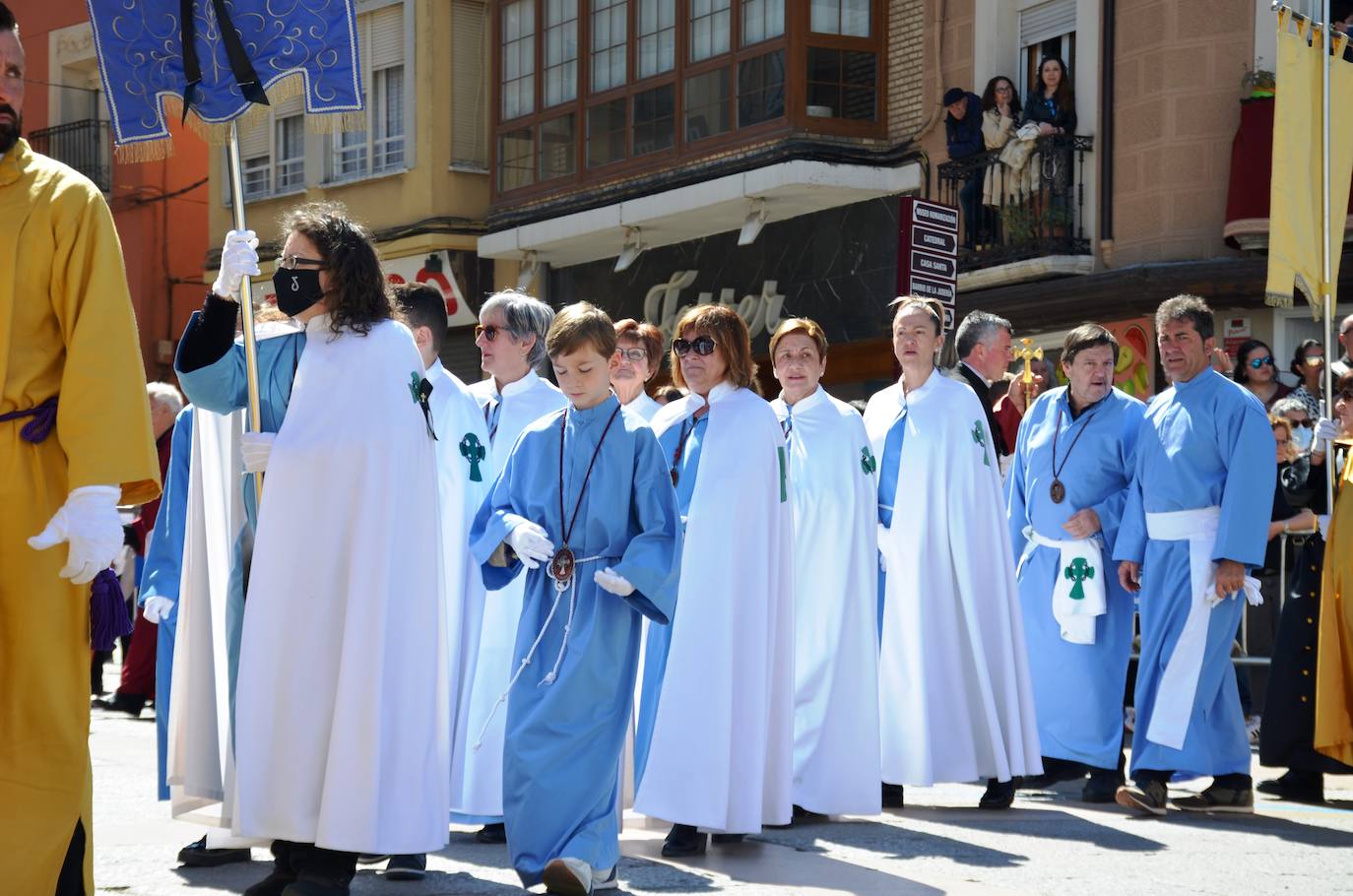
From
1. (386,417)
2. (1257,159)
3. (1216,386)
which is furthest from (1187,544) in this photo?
(1257,159)

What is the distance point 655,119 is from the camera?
72.9 ft

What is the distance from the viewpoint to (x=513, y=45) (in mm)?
24312

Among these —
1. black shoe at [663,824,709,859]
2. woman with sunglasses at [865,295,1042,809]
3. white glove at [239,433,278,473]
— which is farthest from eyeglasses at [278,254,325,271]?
woman with sunglasses at [865,295,1042,809]

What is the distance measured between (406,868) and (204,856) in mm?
741

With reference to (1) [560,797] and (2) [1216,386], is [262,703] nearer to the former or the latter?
(1) [560,797]

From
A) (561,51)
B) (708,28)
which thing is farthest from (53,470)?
(561,51)

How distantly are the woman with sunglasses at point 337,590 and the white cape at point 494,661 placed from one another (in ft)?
3.94

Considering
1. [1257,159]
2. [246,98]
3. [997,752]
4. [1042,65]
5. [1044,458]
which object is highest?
[1042,65]

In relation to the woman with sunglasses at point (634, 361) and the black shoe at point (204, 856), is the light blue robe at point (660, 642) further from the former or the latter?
the black shoe at point (204, 856)

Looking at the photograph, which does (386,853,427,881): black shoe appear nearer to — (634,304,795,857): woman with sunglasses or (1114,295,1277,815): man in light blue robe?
(634,304,795,857): woman with sunglasses

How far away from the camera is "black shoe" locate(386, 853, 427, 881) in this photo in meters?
6.55

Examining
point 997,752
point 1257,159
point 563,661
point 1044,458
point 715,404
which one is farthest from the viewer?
point 1257,159

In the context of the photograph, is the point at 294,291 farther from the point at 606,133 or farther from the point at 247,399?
the point at 606,133

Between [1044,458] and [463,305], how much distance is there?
1548cm
